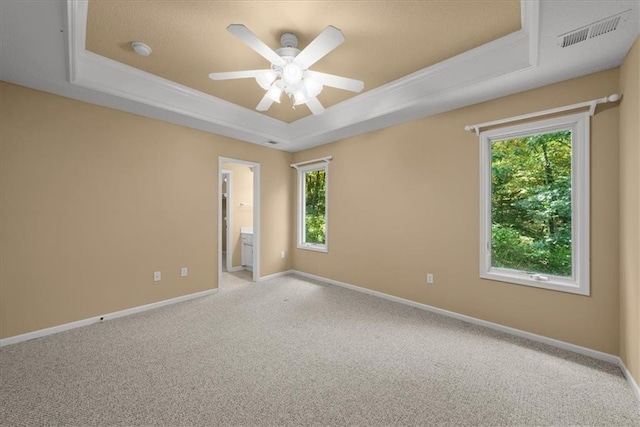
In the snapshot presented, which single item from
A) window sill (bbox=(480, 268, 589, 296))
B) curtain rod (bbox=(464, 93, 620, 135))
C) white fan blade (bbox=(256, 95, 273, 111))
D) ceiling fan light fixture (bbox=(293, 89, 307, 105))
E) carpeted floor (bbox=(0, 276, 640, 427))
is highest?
white fan blade (bbox=(256, 95, 273, 111))

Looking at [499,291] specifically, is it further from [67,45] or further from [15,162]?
[15,162]

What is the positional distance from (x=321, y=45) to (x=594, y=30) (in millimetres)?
1882

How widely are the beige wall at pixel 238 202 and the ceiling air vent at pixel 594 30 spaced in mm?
4989

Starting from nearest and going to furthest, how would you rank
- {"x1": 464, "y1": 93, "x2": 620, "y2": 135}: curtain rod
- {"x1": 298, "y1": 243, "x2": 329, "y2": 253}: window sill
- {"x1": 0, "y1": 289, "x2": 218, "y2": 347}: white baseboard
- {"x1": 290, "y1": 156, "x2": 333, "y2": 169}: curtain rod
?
{"x1": 464, "y1": 93, "x2": 620, "y2": 135}: curtain rod < {"x1": 0, "y1": 289, "x2": 218, "y2": 347}: white baseboard < {"x1": 290, "y1": 156, "x2": 333, "y2": 169}: curtain rod < {"x1": 298, "y1": 243, "x2": 329, "y2": 253}: window sill

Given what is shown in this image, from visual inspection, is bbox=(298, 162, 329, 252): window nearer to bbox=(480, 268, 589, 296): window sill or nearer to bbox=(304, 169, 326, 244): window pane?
bbox=(304, 169, 326, 244): window pane

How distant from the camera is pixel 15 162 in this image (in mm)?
2488

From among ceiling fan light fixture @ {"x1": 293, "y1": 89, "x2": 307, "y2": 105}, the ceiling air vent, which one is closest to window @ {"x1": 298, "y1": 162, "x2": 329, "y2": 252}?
ceiling fan light fixture @ {"x1": 293, "y1": 89, "x2": 307, "y2": 105}

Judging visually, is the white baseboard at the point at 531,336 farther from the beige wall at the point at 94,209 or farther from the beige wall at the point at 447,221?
the beige wall at the point at 94,209

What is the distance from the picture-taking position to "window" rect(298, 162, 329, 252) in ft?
15.9

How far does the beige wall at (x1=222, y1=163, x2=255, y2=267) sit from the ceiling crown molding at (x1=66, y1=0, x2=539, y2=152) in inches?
58.5

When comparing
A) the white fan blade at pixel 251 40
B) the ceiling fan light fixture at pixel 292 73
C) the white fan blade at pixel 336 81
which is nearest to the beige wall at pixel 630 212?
the white fan blade at pixel 336 81

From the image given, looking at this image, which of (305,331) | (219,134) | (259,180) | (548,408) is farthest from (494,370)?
(219,134)

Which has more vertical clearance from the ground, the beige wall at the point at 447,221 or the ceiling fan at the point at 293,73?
the ceiling fan at the point at 293,73

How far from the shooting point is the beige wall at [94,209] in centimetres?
250
